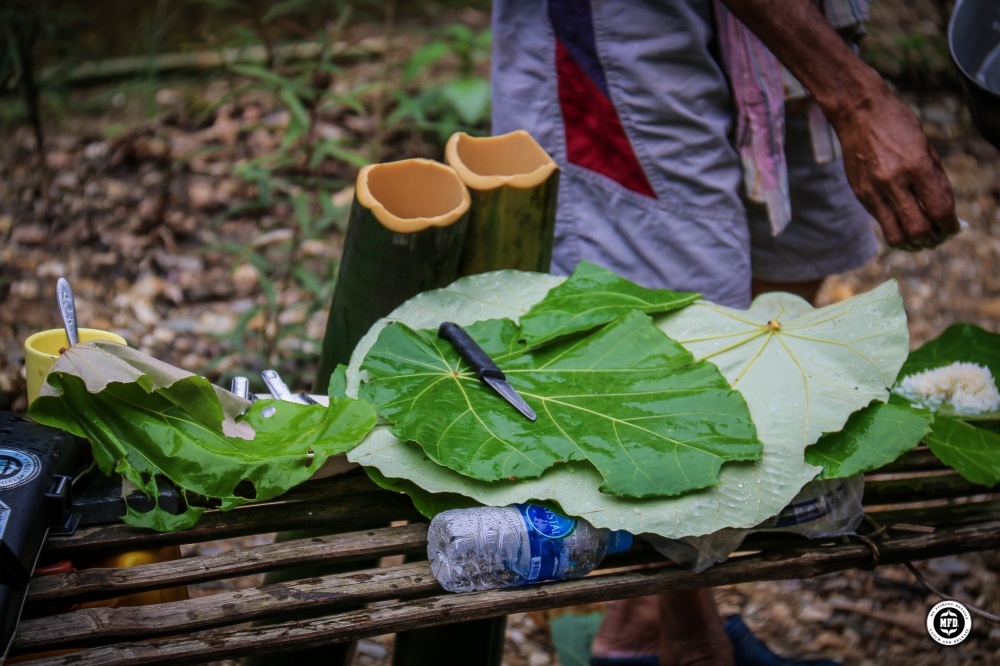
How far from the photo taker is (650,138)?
2.11m

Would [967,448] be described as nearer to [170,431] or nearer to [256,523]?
[256,523]

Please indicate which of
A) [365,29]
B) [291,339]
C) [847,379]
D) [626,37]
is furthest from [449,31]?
[847,379]

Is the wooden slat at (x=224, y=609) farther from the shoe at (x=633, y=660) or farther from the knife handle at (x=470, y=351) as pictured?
the shoe at (x=633, y=660)

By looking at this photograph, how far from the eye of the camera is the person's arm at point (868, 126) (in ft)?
5.63

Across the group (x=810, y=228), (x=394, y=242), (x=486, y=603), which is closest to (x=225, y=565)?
(x=486, y=603)

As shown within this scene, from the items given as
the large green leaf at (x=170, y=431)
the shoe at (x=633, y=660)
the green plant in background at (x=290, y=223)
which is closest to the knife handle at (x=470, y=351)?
the large green leaf at (x=170, y=431)

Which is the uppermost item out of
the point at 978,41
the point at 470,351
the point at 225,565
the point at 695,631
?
the point at 978,41

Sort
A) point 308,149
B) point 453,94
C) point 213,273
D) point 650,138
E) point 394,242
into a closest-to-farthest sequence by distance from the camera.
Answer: point 394,242 < point 650,138 < point 308,149 < point 213,273 < point 453,94

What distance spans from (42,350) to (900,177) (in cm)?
151

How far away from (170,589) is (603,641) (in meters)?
1.31

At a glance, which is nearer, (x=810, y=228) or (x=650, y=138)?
(x=650, y=138)

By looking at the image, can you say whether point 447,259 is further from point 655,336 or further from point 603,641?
point 603,641

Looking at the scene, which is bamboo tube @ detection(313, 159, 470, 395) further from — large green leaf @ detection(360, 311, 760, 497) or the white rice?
the white rice

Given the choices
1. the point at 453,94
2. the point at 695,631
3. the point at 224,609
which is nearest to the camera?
the point at 224,609
